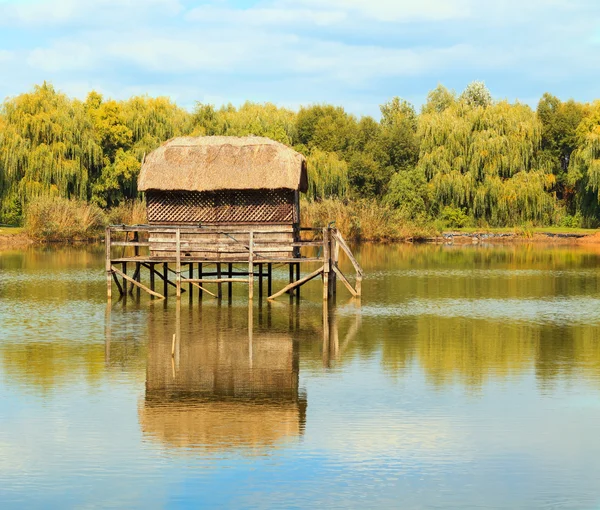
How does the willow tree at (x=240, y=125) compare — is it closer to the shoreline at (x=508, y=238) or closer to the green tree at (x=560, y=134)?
the shoreline at (x=508, y=238)

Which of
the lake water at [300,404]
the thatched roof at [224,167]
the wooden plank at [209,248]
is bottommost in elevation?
the lake water at [300,404]

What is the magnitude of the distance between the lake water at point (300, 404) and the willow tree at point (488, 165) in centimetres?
3778

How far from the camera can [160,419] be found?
16.0m

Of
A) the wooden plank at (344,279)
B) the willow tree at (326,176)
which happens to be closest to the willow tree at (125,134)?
the willow tree at (326,176)

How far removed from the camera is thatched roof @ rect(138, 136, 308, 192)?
34750 mm

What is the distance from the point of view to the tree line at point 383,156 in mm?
65500

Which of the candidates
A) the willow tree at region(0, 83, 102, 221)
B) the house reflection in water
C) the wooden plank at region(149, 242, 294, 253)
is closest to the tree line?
the willow tree at region(0, 83, 102, 221)

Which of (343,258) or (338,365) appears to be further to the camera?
(343,258)

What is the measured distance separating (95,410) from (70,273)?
27.3m

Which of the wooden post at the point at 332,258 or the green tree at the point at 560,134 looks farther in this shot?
the green tree at the point at 560,134

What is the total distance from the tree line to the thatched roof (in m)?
29.7

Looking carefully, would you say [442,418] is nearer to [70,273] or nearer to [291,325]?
[291,325]

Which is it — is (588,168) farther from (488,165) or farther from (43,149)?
(43,149)

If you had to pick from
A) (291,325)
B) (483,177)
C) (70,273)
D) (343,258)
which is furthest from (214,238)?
(483,177)
